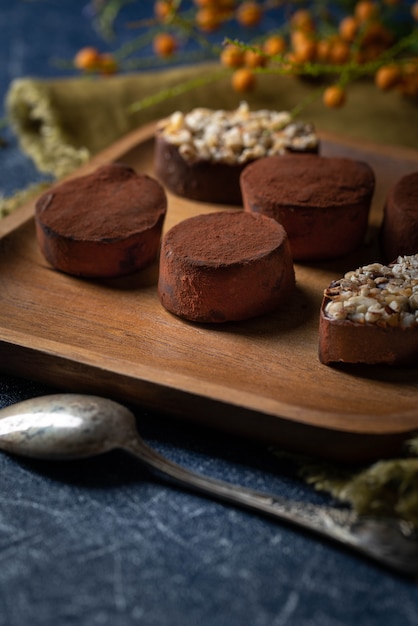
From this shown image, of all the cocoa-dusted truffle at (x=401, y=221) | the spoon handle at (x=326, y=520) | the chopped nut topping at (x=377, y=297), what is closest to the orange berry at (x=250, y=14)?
the cocoa-dusted truffle at (x=401, y=221)

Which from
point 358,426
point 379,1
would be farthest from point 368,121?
point 358,426

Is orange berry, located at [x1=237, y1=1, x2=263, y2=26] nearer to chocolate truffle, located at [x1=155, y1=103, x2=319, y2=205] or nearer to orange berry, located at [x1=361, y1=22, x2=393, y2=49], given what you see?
orange berry, located at [x1=361, y1=22, x2=393, y2=49]

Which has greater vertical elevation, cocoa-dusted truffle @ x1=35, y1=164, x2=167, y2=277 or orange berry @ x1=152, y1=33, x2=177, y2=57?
orange berry @ x1=152, y1=33, x2=177, y2=57

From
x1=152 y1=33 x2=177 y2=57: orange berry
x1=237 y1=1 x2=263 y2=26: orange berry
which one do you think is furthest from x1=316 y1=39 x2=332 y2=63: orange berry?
x1=152 y1=33 x2=177 y2=57: orange berry

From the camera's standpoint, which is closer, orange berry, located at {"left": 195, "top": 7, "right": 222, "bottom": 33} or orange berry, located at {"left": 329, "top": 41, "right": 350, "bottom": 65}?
orange berry, located at {"left": 329, "top": 41, "right": 350, "bottom": 65}

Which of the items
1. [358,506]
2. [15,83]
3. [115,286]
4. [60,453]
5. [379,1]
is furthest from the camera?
[379,1]

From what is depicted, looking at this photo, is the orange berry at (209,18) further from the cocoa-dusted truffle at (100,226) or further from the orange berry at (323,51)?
the cocoa-dusted truffle at (100,226)

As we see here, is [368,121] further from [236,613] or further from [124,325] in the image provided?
[236,613]
